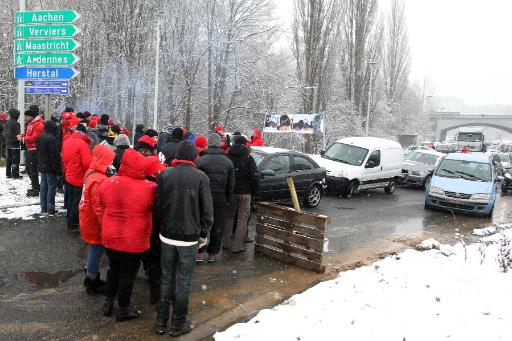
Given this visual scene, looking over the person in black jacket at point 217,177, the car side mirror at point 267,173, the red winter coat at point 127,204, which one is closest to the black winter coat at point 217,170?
the person in black jacket at point 217,177

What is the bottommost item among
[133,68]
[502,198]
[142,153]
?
[502,198]

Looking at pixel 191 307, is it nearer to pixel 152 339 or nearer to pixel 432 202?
pixel 152 339

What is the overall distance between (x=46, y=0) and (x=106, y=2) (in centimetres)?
824

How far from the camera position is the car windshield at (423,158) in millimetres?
19625

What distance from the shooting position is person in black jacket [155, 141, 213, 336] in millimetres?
4418

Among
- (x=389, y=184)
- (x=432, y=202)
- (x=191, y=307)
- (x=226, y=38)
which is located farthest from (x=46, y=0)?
(x=191, y=307)

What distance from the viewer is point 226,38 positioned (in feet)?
91.1

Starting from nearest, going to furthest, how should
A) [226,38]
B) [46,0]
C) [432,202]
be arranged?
[432,202] < [226,38] < [46,0]

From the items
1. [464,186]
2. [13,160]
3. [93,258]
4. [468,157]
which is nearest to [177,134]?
[93,258]

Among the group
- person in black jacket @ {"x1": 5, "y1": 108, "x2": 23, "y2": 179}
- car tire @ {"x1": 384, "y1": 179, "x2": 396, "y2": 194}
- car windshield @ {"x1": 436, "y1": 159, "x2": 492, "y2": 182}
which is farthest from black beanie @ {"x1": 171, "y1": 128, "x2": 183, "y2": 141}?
car tire @ {"x1": 384, "y1": 179, "x2": 396, "y2": 194}

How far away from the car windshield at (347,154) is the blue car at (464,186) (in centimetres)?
254

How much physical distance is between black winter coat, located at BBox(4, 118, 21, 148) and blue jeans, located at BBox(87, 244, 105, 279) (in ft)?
25.7

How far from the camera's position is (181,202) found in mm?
4418

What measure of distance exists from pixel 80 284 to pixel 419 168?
53.6ft
